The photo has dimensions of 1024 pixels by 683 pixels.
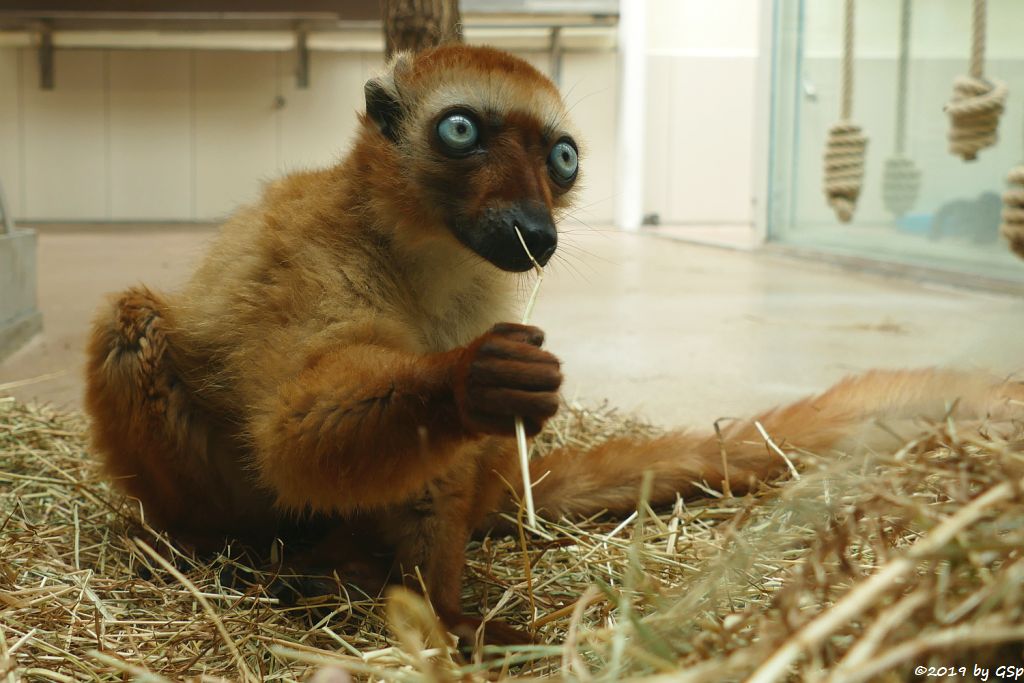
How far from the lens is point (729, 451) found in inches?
119

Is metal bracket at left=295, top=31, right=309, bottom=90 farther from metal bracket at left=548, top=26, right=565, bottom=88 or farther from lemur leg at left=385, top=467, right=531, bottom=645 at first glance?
lemur leg at left=385, top=467, right=531, bottom=645

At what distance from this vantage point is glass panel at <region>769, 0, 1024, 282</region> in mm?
7176

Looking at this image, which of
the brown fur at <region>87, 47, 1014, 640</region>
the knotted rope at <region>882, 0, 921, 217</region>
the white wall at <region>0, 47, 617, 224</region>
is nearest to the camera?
the brown fur at <region>87, 47, 1014, 640</region>

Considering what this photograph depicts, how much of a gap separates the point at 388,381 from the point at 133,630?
79cm

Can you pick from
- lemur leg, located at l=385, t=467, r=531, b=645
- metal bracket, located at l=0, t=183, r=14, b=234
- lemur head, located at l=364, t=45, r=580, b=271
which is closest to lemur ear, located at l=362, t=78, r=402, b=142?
lemur head, located at l=364, t=45, r=580, b=271

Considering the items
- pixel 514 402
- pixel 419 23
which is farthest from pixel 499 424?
pixel 419 23

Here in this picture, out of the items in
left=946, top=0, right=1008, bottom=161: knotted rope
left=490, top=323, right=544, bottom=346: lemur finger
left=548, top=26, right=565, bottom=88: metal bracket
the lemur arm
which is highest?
left=548, top=26, right=565, bottom=88: metal bracket

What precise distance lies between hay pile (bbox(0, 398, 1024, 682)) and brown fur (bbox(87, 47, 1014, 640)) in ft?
0.50

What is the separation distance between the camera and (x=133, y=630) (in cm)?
211

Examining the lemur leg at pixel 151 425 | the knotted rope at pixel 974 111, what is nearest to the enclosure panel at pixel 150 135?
the knotted rope at pixel 974 111

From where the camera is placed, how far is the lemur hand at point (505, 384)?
5.93 ft

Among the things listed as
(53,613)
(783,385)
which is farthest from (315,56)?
(53,613)

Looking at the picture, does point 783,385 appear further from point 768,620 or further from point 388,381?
point 768,620

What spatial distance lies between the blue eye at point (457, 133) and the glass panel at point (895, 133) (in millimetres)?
5361
